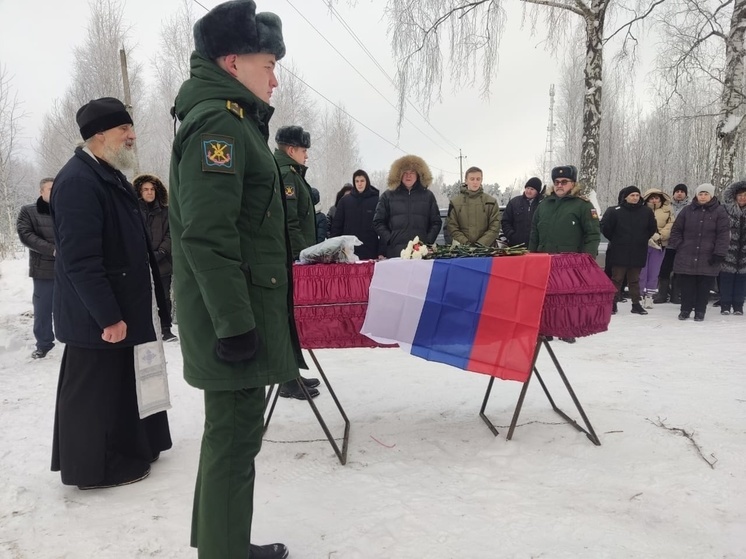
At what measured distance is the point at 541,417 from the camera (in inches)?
136

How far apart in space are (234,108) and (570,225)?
4.71 meters

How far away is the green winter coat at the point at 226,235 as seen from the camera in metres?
1.50

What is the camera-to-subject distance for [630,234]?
Answer: 7066mm

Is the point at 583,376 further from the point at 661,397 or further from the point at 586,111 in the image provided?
the point at 586,111

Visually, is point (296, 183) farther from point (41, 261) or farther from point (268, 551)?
point (41, 261)

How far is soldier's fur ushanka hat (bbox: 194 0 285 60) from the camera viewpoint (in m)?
1.65

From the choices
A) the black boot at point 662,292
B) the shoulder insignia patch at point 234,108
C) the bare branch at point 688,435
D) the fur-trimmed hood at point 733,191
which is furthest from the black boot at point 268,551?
the black boot at point 662,292

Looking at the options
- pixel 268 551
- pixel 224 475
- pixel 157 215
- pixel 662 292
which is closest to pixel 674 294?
pixel 662 292

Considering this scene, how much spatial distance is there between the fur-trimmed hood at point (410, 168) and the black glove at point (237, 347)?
4.37 meters

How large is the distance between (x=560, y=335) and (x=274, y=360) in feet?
→ 6.05

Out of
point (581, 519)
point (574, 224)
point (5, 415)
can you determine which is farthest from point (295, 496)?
point (574, 224)

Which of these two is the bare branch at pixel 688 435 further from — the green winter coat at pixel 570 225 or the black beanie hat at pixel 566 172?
the black beanie hat at pixel 566 172

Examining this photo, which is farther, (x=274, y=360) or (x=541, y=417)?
(x=541, y=417)

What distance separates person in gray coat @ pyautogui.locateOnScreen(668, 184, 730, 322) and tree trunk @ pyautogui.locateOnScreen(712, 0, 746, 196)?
2764 mm
